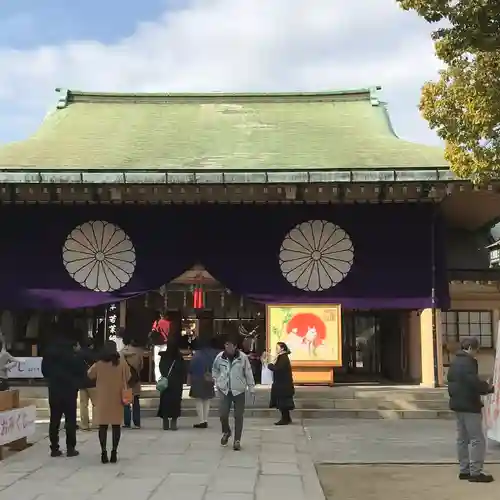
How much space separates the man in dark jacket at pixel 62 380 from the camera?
8.28 m

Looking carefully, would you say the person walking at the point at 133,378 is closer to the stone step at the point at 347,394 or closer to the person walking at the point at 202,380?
the person walking at the point at 202,380

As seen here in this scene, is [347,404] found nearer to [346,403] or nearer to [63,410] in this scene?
[346,403]

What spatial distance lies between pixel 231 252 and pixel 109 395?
7.31m

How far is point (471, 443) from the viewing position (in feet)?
23.7

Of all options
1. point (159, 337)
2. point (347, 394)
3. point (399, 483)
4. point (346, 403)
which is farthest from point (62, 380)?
point (347, 394)

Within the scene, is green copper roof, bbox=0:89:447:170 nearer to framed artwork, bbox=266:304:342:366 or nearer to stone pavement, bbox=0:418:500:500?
framed artwork, bbox=266:304:342:366

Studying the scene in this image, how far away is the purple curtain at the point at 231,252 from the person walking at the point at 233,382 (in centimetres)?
576

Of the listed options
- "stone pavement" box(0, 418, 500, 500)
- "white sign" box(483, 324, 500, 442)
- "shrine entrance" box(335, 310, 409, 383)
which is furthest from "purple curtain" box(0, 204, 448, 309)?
"white sign" box(483, 324, 500, 442)

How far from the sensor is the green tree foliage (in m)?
7.88

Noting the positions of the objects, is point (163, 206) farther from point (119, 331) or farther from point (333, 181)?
point (333, 181)

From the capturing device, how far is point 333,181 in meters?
13.9

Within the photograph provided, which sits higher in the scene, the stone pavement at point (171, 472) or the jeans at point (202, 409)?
the jeans at point (202, 409)

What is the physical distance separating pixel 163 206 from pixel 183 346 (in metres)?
3.89

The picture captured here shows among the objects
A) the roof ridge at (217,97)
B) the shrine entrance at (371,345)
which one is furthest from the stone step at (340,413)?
the roof ridge at (217,97)
